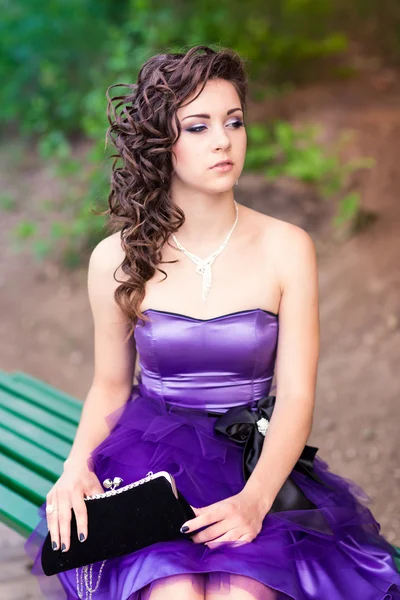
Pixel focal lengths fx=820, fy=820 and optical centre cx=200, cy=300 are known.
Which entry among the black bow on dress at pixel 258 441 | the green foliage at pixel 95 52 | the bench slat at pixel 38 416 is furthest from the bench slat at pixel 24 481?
the green foliage at pixel 95 52

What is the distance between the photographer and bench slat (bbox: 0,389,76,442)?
3.28 m

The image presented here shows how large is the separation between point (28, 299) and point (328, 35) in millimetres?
4554

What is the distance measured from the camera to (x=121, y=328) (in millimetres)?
2602

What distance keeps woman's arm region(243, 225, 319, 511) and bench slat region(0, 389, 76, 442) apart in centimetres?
118

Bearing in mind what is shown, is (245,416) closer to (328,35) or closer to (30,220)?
(30,220)

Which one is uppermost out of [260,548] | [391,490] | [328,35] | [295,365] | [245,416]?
[328,35]

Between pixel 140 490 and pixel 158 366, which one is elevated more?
pixel 158 366

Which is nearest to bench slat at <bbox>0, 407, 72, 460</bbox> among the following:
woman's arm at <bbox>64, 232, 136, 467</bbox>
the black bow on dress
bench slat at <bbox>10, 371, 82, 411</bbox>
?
bench slat at <bbox>10, 371, 82, 411</bbox>

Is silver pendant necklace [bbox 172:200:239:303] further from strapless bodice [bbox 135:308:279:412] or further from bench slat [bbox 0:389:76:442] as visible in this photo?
bench slat [bbox 0:389:76:442]

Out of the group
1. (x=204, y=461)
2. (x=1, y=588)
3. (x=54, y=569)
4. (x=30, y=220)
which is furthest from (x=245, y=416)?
(x=30, y=220)

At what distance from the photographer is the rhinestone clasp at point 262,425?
238 cm

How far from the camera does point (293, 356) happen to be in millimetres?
2361

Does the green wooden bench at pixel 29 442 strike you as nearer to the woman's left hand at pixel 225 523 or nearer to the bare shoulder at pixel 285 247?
the woman's left hand at pixel 225 523

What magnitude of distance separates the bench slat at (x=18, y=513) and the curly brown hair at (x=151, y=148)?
667 millimetres
